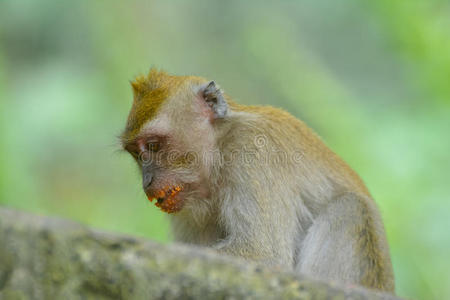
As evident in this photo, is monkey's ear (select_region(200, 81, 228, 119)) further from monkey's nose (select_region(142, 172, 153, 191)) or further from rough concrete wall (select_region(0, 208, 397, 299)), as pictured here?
rough concrete wall (select_region(0, 208, 397, 299))

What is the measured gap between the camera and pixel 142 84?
196 inches

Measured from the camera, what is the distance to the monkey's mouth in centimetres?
454

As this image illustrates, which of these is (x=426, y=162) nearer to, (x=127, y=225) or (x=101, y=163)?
(x=127, y=225)

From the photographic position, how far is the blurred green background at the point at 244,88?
24.4 ft

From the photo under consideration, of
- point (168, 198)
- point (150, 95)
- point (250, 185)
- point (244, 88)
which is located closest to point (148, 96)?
point (150, 95)

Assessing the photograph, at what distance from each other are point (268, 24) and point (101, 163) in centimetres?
362

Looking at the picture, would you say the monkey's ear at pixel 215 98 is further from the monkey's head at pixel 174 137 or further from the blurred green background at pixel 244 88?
the blurred green background at pixel 244 88

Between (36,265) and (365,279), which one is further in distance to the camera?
(365,279)

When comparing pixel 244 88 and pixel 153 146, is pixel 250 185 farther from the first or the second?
pixel 244 88

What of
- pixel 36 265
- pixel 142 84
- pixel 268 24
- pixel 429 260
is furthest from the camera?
pixel 268 24

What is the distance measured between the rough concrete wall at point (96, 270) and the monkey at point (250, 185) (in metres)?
1.75

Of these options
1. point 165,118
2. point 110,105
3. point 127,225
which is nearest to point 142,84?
point 165,118

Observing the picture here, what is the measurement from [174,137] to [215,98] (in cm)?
47

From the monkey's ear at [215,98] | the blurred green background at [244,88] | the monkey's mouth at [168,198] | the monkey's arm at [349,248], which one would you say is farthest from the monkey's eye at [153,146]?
the monkey's arm at [349,248]
